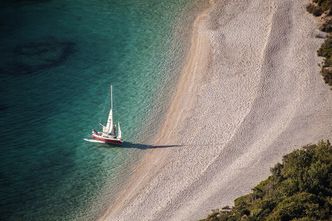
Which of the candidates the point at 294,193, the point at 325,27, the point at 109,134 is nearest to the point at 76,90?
the point at 109,134

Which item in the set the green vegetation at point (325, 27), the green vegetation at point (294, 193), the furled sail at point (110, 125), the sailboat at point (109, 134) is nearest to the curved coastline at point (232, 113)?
the green vegetation at point (325, 27)

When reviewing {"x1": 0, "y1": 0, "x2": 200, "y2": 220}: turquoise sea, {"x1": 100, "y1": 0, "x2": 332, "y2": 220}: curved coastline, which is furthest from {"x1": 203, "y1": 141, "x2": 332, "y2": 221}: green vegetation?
{"x1": 0, "y1": 0, "x2": 200, "y2": 220}: turquoise sea

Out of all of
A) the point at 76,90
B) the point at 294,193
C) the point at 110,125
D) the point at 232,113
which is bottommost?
the point at 294,193

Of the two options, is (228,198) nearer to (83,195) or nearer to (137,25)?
(83,195)

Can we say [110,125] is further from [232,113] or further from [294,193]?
[294,193]

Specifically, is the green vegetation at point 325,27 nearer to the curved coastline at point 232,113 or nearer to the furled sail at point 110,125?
the curved coastline at point 232,113

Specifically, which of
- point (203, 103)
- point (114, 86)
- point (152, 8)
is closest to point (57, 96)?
point (114, 86)

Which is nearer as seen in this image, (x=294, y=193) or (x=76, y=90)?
(x=294, y=193)
